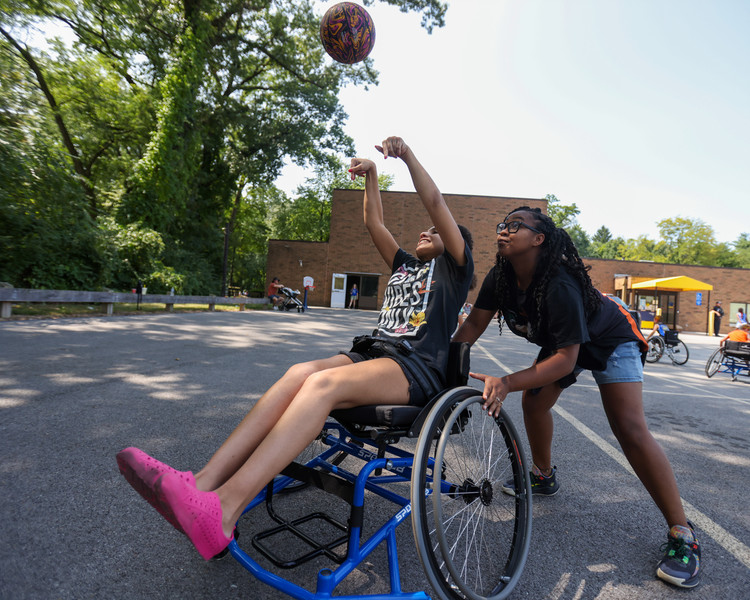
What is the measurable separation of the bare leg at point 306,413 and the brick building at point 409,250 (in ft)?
107

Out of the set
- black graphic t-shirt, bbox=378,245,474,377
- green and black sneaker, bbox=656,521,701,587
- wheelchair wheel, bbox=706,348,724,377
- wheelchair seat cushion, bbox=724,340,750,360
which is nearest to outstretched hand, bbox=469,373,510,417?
black graphic t-shirt, bbox=378,245,474,377

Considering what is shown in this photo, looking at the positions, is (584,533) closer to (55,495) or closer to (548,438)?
(548,438)

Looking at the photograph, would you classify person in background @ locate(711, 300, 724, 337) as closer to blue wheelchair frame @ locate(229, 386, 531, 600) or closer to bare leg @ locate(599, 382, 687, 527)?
bare leg @ locate(599, 382, 687, 527)

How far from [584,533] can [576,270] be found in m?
1.36

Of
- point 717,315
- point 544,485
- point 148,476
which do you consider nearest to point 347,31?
point 544,485

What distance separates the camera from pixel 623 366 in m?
2.41

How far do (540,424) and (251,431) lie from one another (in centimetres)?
181

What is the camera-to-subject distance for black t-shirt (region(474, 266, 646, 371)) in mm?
2150

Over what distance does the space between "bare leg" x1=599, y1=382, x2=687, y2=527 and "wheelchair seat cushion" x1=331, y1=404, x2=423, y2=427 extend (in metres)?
1.20

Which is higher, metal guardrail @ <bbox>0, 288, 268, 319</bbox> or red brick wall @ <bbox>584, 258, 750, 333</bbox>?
red brick wall @ <bbox>584, 258, 750, 333</bbox>

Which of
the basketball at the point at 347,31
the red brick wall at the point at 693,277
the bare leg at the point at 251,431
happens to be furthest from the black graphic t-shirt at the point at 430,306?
the red brick wall at the point at 693,277

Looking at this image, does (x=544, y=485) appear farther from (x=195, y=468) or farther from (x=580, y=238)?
(x=580, y=238)

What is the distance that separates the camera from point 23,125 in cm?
1029

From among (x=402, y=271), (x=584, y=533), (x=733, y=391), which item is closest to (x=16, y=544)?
(x=402, y=271)
